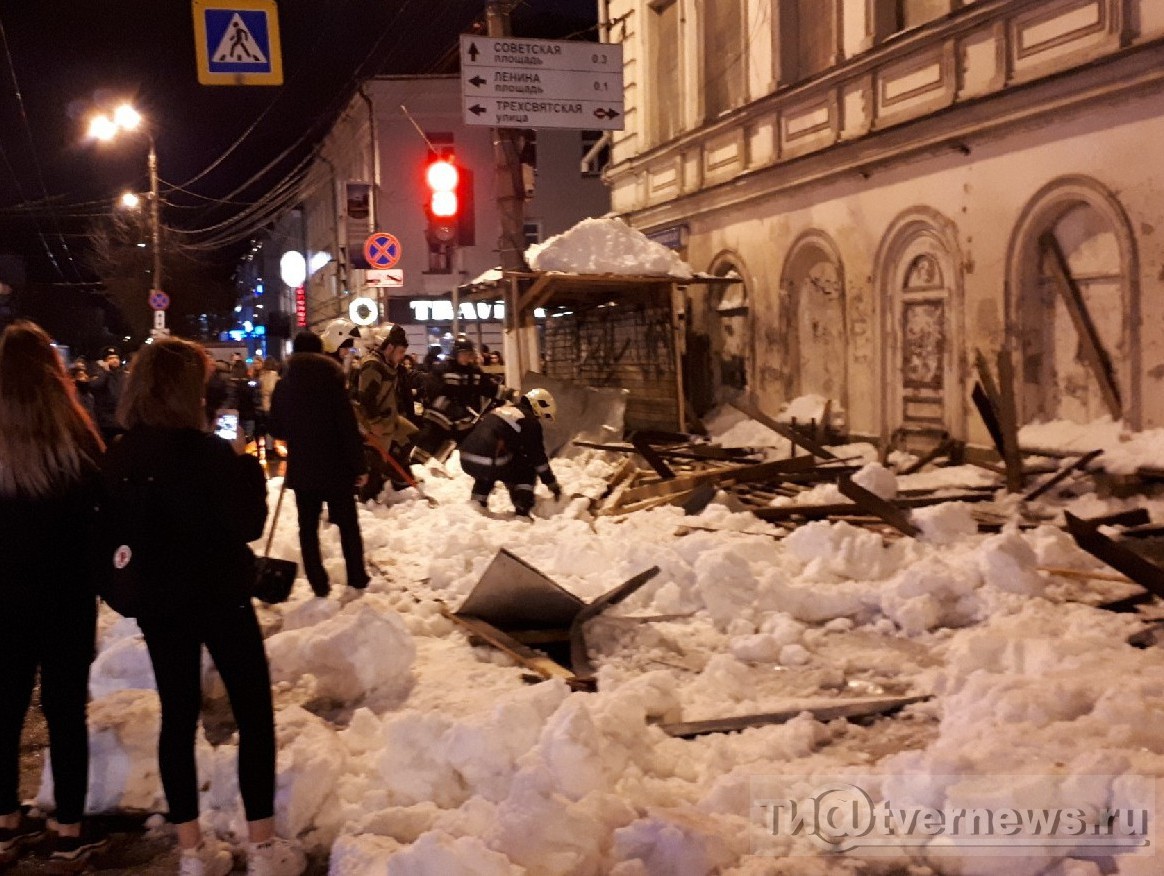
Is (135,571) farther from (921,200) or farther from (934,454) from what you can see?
(921,200)

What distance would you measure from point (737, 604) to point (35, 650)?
13.9 feet

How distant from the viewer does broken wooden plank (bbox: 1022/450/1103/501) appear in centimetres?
909

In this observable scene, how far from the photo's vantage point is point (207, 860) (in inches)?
144

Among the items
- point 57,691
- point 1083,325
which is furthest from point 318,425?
point 1083,325

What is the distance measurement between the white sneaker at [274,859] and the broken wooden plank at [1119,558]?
182 inches

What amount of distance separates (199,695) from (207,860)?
24.6 inches

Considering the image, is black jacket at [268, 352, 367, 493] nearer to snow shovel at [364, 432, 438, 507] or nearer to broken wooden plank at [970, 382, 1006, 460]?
snow shovel at [364, 432, 438, 507]

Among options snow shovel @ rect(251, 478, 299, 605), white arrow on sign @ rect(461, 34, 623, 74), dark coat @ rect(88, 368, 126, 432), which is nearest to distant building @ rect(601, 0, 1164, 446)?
white arrow on sign @ rect(461, 34, 623, 74)

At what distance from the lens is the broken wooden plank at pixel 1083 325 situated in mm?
9930

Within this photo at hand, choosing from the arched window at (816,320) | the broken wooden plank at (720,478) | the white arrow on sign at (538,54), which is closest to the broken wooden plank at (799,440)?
the broken wooden plank at (720,478)

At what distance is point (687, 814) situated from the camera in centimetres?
373

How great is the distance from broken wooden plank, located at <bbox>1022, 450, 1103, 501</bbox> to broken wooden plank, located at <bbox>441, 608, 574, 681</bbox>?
5439mm

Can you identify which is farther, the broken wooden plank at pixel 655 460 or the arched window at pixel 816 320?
the arched window at pixel 816 320

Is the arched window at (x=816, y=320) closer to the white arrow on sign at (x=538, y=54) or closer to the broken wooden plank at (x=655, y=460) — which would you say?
the broken wooden plank at (x=655, y=460)
